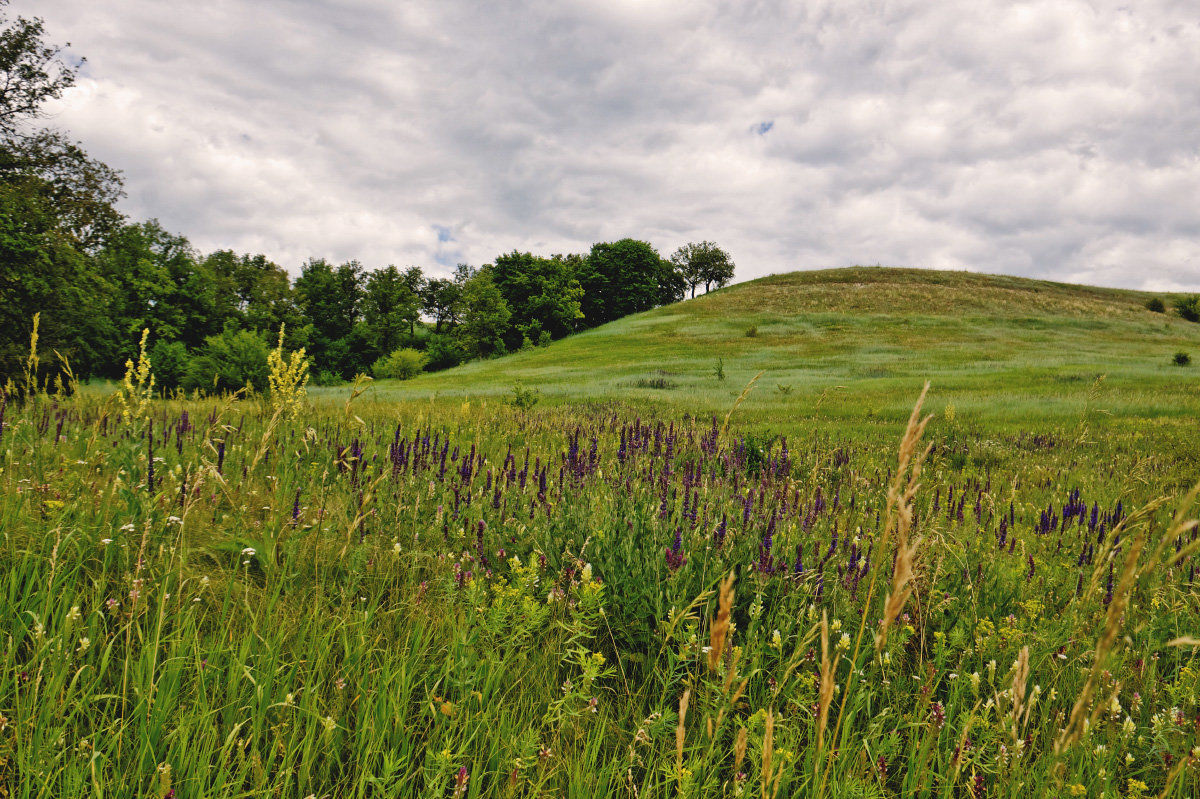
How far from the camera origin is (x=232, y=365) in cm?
3881

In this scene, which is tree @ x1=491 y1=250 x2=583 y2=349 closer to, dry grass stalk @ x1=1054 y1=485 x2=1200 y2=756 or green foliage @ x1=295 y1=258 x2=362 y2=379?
green foliage @ x1=295 y1=258 x2=362 y2=379

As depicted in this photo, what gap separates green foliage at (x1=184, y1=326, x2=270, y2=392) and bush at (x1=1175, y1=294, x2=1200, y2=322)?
287 ft

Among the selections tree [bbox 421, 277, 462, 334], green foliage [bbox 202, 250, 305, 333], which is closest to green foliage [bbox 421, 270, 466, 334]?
tree [bbox 421, 277, 462, 334]

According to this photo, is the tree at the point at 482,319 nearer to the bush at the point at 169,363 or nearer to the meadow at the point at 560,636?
the bush at the point at 169,363

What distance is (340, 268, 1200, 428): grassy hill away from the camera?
14.7 m

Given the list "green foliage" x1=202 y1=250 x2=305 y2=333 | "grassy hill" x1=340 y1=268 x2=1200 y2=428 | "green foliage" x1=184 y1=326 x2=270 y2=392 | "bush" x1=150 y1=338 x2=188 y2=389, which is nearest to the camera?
"grassy hill" x1=340 y1=268 x2=1200 y2=428

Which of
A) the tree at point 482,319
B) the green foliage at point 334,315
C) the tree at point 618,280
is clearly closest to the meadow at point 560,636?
the tree at point 482,319

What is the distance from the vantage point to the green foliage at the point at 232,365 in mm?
35688

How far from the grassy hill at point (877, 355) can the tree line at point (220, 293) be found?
1266 cm

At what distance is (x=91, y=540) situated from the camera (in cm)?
243

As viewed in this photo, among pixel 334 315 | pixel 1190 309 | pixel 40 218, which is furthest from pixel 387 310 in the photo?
pixel 1190 309

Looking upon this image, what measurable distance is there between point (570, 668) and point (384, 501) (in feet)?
6.45

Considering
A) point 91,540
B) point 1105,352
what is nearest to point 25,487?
point 91,540

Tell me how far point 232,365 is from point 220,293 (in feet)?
100
